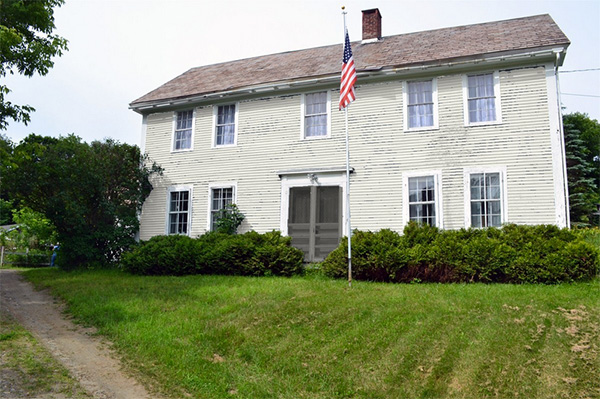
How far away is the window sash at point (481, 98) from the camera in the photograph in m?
12.6

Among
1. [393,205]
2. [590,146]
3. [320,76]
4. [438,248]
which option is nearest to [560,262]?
[438,248]

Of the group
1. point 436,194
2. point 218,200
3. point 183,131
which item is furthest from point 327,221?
point 183,131

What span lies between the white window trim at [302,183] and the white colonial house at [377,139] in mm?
32

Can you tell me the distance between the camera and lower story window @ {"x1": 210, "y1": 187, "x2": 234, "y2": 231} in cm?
1524

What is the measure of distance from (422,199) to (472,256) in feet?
9.37

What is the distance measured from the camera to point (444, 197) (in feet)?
41.2

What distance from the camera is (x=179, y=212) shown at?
15.8 m

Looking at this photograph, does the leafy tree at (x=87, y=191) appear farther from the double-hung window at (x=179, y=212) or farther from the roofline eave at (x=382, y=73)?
the roofline eave at (x=382, y=73)

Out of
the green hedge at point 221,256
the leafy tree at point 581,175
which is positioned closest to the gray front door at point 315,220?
the green hedge at point 221,256

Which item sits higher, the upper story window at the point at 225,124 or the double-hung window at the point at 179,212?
the upper story window at the point at 225,124

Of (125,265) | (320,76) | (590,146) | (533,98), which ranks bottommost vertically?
(125,265)

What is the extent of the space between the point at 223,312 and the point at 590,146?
37.2 meters

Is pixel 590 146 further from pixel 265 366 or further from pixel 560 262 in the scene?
pixel 265 366

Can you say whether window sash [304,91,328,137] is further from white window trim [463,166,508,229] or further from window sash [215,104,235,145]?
white window trim [463,166,508,229]
